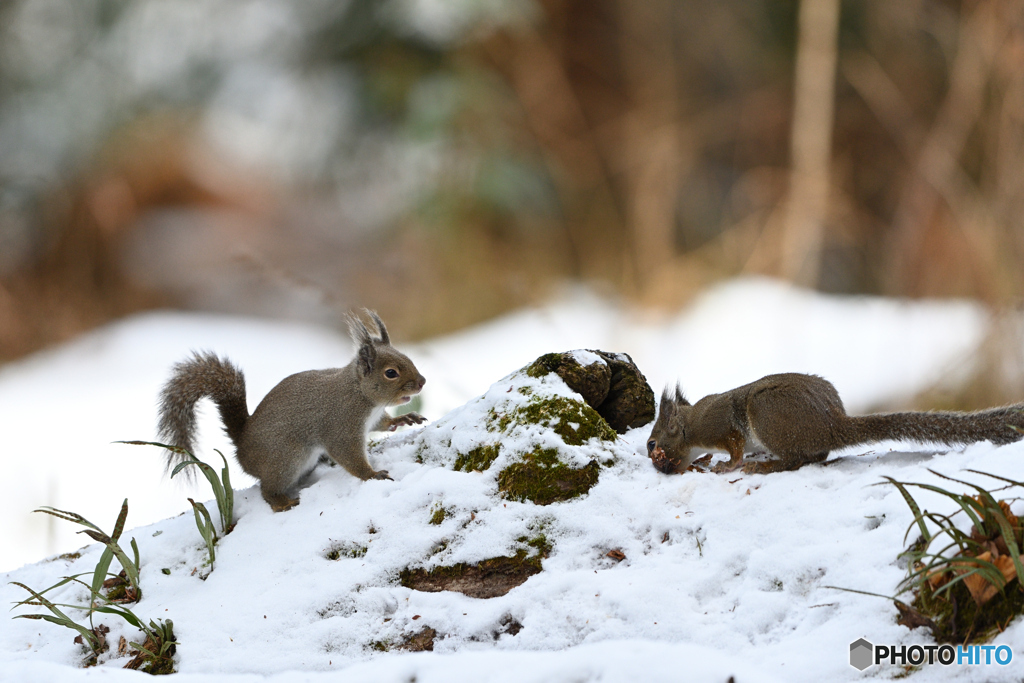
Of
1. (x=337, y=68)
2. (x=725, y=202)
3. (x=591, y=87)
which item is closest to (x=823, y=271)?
(x=725, y=202)

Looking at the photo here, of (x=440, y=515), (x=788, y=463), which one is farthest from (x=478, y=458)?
(x=788, y=463)

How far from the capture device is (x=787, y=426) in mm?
1777

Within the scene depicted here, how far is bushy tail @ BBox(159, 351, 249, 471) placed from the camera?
2117mm

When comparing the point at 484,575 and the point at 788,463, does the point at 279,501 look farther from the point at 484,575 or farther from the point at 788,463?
the point at 788,463

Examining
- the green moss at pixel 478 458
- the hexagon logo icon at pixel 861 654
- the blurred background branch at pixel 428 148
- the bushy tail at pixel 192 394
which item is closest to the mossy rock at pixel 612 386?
the green moss at pixel 478 458

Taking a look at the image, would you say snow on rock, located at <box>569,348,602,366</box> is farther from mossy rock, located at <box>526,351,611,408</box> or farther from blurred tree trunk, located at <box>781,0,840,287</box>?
blurred tree trunk, located at <box>781,0,840,287</box>

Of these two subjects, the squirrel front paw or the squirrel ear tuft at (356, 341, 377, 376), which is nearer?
the squirrel ear tuft at (356, 341, 377, 376)

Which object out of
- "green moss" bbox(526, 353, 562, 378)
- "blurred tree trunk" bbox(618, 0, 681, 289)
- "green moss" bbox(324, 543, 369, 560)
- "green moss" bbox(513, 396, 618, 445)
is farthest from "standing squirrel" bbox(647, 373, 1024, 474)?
→ "blurred tree trunk" bbox(618, 0, 681, 289)

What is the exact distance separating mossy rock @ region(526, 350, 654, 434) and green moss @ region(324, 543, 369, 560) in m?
0.68

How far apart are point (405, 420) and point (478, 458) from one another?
59cm

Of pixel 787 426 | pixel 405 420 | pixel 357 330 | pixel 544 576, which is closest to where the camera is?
pixel 544 576

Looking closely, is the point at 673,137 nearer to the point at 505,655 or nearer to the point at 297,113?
the point at 297,113

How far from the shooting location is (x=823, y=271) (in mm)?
6762

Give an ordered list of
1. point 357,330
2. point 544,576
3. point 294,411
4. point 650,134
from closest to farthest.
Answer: point 544,576, point 294,411, point 357,330, point 650,134
